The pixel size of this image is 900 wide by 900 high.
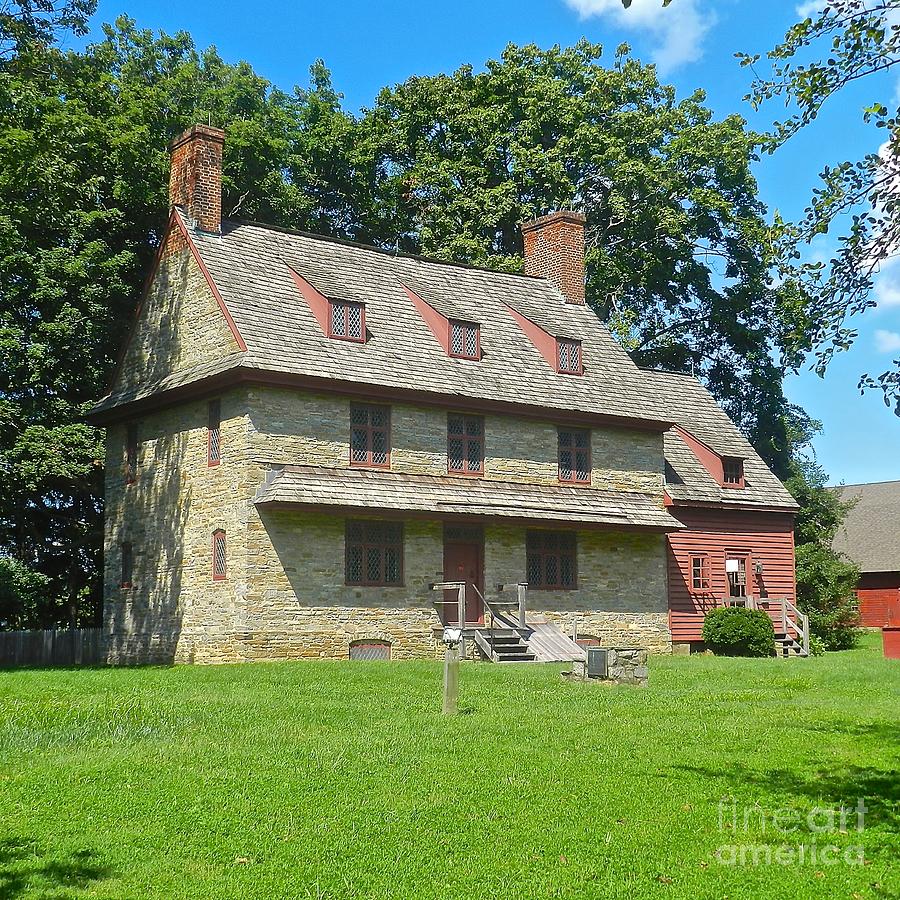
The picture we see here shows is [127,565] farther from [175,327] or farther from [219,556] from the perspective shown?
[175,327]

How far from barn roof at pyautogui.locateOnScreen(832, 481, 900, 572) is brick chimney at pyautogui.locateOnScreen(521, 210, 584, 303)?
18155mm

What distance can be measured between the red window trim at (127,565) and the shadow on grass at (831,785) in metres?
20.2

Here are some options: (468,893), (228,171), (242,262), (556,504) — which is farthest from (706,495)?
(468,893)

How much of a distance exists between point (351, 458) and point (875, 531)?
33.6 meters

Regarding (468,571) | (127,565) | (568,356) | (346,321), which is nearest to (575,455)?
(568,356)

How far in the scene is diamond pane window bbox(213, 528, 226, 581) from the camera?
87.4 ft

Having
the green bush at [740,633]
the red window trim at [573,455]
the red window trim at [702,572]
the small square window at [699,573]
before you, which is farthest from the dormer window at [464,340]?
the green bush at [740,633]

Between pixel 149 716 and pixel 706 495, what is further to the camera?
pixel 706 495

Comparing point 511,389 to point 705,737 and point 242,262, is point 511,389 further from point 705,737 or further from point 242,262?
point 705,737

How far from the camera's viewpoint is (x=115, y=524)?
3116 cm

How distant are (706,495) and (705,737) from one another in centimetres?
2122

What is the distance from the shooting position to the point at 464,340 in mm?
30984

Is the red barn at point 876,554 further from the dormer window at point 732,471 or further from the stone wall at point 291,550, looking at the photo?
the stone wall at point 291,550

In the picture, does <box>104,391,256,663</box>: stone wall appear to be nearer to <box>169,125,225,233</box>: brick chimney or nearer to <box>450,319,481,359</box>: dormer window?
<box>169,125,225,233</box>: brick chimney
